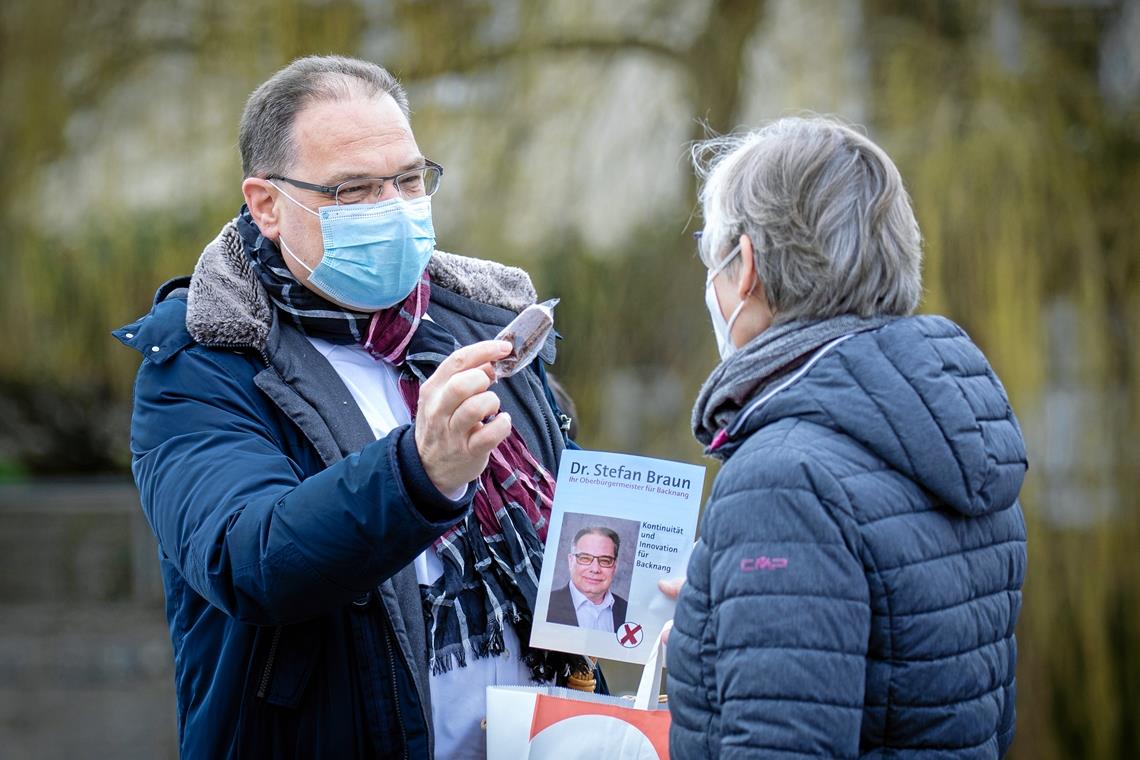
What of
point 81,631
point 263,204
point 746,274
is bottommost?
point 81,631

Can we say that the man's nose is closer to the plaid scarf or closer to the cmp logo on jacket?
the plaid scarf

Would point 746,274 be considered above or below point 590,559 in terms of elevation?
above

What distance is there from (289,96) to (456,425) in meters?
0.83

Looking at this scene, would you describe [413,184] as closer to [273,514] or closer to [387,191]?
[387,191]

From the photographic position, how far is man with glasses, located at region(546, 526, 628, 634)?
2.02m

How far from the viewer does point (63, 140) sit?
491 centimetres

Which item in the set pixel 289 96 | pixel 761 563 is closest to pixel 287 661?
pixel 761 563

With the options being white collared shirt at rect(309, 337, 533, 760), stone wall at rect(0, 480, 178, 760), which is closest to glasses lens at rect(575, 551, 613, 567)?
white collared shirt at rect(309, 337, 533, 760)

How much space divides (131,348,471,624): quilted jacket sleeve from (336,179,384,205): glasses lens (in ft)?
1.48

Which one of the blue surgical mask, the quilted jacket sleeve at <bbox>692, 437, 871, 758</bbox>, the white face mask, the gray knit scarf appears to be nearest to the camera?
the quilted jacket sleeve at <bbox>692, 437, 871, 758</bbox>

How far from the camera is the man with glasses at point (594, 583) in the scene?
79.4 inches

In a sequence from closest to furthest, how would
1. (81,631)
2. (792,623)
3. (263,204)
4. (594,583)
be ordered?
1. (792,623)
2. (594,583)
3. (263,204)
4. (81,631)

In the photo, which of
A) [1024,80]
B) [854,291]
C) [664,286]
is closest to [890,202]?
[854,291]

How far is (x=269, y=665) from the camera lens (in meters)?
1.95
